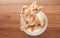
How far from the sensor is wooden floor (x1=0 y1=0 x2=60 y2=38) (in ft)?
3.11

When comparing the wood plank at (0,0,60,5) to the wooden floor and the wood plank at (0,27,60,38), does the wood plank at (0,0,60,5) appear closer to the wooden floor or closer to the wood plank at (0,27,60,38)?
the wooden floor

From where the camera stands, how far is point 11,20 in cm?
98

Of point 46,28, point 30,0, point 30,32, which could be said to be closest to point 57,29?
point 46,28

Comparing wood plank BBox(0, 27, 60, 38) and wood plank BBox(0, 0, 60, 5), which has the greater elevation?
wood plank BBox(0, 0, 60, 5)

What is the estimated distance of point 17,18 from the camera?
989mm

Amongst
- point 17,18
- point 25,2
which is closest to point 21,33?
point 17,18

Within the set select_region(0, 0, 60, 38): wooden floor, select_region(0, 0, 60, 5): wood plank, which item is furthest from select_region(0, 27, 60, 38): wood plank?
select_region(0, 0, 60, 5): wood plank

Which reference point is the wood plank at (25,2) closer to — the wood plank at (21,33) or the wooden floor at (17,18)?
the wooden floor at (17,18)

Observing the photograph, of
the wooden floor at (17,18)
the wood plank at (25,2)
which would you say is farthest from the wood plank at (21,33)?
the wood plank at (25,2)

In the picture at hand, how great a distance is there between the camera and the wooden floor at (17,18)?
95 cm

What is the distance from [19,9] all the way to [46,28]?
0.23m

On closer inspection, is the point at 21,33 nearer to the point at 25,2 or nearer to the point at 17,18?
the point at 17,18

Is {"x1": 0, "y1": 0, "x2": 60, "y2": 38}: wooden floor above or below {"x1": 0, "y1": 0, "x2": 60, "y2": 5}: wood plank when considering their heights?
below

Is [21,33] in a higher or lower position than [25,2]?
lower
